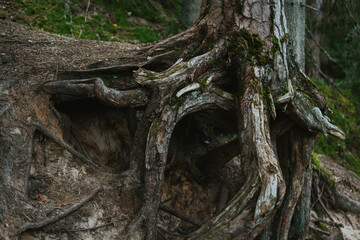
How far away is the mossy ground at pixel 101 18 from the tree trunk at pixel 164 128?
2394 millimetres

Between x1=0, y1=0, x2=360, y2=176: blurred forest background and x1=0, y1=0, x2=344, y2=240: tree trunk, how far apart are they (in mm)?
2089

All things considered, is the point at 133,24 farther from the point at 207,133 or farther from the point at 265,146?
the point at 265,146

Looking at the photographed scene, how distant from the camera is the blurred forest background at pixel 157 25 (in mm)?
7641

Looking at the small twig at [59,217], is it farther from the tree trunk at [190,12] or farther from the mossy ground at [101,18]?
the tree trunk at [190,12]

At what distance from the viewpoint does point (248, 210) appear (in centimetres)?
373

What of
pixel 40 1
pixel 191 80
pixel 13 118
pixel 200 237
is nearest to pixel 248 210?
pixel 200 237

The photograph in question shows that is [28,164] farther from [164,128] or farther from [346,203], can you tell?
[346,203]

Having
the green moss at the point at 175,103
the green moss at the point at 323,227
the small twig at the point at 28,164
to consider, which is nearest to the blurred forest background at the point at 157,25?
the green moss at the point at 323,227

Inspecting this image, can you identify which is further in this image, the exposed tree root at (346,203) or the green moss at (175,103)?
the exposed tree root at (346,203)

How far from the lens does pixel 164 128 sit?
4008mm

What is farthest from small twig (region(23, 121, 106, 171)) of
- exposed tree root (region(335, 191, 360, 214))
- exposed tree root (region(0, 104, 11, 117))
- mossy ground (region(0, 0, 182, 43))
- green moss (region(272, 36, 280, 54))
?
exposed tree root (region(335, 191, 360, 214))

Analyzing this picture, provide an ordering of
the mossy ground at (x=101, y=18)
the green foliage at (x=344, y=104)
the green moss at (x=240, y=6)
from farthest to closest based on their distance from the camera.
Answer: the mossy ground at (x=101, y=18) < the green foliage at (x=344, y=104) < the green moss at (x=240, y=6)

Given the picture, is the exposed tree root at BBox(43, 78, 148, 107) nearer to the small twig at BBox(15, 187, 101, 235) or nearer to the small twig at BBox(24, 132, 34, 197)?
the small twig at BBox(24, 132, 34, 197)

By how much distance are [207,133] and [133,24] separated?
15.1 feet
